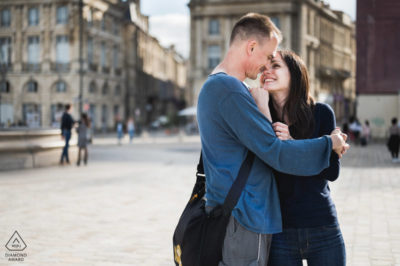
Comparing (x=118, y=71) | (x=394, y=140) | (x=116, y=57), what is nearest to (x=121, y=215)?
(x=394, y=140)

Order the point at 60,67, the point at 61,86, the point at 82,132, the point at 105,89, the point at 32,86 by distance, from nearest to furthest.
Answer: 1. the point at 82,132
2. the point at 60,67
3. the point at 61,86
4. the point at 32,86
5. the point at 105,89

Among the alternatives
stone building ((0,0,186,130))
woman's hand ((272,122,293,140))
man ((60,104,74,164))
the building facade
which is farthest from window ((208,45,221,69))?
woman's hand ((272,122,293,140))

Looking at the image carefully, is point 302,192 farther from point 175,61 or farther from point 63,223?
point 175,61

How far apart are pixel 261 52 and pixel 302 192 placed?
0.72 m

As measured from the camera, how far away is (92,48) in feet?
179

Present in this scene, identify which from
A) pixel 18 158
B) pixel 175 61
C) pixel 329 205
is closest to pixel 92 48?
pixel 18 158

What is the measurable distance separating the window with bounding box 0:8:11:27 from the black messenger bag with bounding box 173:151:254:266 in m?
56.2

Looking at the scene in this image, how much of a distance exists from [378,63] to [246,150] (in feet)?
112

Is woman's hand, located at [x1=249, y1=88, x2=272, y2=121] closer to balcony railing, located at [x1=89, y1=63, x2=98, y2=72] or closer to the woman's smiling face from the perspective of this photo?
the woman's smiling face

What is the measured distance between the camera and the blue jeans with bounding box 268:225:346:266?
8.76 ft

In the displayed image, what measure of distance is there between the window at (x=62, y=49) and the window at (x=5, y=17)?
19.0 ft

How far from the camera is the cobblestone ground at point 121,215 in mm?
5723

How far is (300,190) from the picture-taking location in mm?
2660

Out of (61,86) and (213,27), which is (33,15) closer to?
(61,86)
